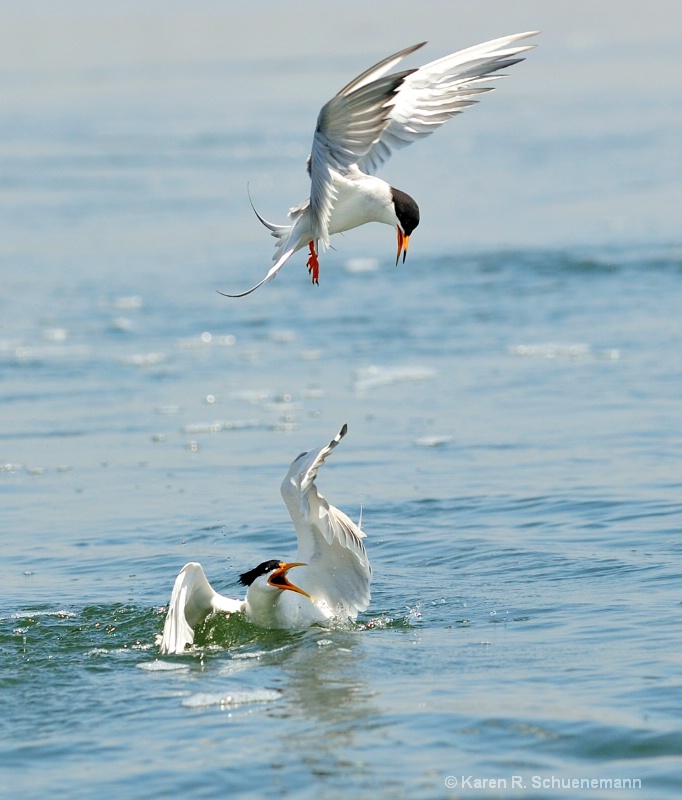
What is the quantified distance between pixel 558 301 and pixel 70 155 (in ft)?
43.6

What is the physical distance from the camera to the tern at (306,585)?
7340mm

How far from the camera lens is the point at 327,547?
299 inches

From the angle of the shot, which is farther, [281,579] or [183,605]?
[281,579]

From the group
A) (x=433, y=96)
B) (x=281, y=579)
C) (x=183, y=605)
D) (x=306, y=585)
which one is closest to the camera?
(x=183, y=605)

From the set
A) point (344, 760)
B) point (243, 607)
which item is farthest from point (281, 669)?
point (344, 760)

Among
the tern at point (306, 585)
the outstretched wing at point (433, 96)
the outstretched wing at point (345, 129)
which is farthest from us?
the outstretched wing at point (433, 96)

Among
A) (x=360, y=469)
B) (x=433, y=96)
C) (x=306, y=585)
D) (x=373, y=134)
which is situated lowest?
(x=306, y=585)

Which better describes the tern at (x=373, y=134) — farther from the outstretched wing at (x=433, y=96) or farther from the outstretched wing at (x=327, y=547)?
the outstretched wing at (x=327, y=547)

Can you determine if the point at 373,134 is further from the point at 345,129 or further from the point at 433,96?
the point at 433,96

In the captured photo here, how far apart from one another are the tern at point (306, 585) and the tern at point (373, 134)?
1268 mm

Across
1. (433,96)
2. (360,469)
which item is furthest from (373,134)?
(360,469)

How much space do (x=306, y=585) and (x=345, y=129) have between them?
7.88 feet

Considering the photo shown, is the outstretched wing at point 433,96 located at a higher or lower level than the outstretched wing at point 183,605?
higher

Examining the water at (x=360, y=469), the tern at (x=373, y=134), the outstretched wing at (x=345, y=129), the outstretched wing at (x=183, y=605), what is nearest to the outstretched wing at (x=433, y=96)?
the tern at (x=373, y=134)
